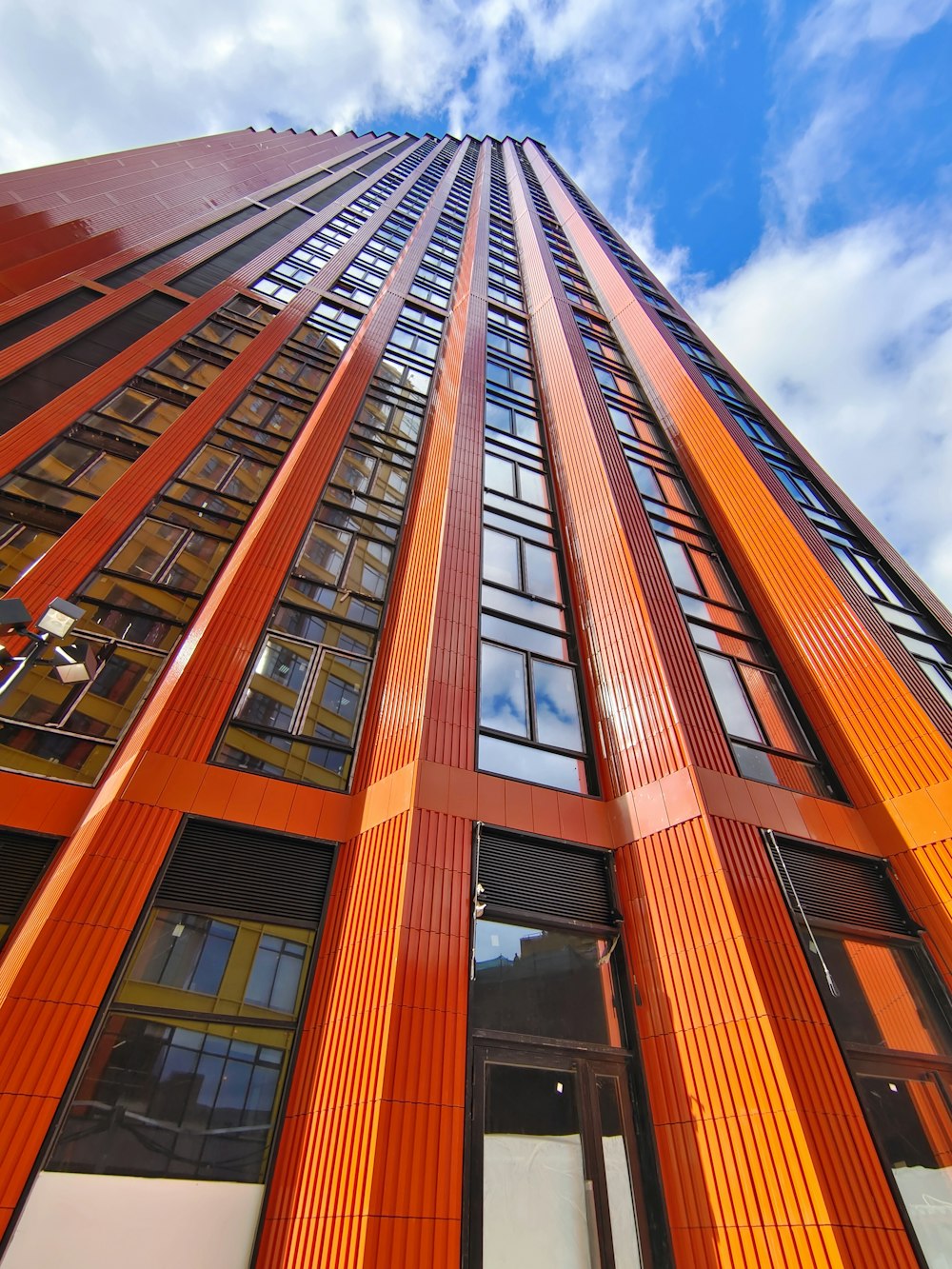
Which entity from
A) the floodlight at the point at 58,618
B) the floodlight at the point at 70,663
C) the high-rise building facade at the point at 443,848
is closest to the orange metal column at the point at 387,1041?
the high-rise building facade at the point at 443,848

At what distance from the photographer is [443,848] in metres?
9.16

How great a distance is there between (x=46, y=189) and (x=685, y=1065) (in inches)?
1506

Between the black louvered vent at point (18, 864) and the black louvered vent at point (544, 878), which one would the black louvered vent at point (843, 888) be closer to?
the black louvered vent at point (544, 878)

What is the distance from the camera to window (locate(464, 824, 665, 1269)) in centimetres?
714

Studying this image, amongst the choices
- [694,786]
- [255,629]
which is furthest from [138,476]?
[694,786]

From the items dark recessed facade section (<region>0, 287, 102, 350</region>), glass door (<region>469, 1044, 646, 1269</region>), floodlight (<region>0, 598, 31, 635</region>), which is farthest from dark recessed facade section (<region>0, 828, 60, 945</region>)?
dark recessed facade section (<region>0, 287, 102, 350</region>)

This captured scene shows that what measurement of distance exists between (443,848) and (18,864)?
5.92 meters

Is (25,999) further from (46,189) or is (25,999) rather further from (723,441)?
(46,189)

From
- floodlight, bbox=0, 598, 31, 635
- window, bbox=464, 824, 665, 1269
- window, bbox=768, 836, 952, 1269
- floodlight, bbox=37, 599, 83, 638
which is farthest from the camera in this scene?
window, bbox=768, 836, 952, 1269

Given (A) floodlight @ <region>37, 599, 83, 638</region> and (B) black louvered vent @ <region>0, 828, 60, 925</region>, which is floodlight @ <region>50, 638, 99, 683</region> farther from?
(B) black louvered vent @ <region>0, 828, 60, 925</region>

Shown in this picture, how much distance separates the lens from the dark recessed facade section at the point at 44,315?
19.1m

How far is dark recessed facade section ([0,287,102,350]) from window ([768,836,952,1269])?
2436cm

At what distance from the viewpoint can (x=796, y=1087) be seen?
739 centimetres

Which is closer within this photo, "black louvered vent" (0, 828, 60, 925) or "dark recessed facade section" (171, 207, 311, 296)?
"black louvered vent" (0, 828, 60, 925)
